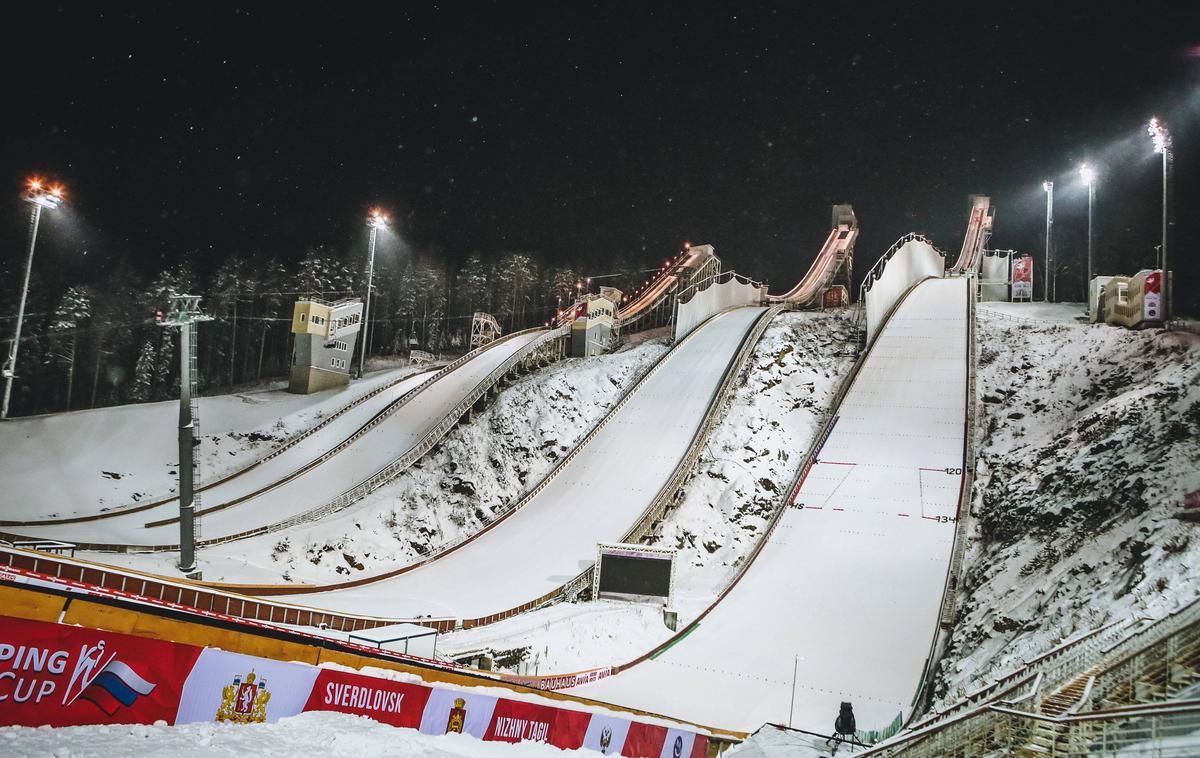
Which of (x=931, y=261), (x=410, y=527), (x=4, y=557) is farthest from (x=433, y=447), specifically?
(x=931, y=261)

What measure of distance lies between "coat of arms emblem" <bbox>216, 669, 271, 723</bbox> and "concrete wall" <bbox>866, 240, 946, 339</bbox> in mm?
29461

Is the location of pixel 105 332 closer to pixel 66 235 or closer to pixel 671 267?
pixel 66 235

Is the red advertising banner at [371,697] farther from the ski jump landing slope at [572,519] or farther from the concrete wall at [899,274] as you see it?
the concrete wall at [899,274]

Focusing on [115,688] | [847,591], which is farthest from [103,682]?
[847,591]

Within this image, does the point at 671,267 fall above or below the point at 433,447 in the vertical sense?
above

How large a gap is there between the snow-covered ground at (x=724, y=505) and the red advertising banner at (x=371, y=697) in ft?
20.7

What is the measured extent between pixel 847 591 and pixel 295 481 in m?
16.3

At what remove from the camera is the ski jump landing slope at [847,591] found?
14.0 m

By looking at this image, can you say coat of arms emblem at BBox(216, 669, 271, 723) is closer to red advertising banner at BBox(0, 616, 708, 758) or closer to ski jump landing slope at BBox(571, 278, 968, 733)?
red advertising banner at BBox(0, 616, 708, 758)

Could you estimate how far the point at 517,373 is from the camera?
31562 millimetres

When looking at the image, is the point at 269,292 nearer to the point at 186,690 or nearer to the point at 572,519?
the point at 572,519

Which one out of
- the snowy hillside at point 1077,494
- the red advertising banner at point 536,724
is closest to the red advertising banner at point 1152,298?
the snowy hillside at point 1077,494

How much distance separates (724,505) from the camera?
23.5 meters

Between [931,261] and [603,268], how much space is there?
26.5 metres
